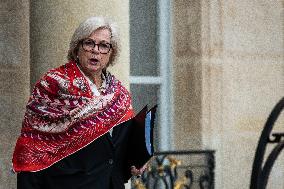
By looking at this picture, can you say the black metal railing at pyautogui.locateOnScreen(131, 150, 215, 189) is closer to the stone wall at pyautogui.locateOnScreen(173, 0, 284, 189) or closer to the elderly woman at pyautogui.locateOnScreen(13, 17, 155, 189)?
the stone wall at pyautogui.locateOnScreen(173, 0, 284, 189)

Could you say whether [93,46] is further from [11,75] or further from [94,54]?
[11,75]

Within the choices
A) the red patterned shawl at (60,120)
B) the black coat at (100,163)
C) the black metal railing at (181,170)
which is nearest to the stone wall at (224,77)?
the black metal railing at (181,170)

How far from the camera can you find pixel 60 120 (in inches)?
192

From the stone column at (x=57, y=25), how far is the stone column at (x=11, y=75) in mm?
465

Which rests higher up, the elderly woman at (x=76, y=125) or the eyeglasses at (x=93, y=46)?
the eyeglasses at (x=93, y=46)

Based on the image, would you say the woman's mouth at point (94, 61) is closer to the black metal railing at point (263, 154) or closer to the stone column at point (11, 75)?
the black metal railing at point (263, 154)

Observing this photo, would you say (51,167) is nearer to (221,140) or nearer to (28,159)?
(28,159)

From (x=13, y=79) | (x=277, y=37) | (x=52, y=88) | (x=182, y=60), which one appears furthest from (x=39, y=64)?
(x=277, y=37)

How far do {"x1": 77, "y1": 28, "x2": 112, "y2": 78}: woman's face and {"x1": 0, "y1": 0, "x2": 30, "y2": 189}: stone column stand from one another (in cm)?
206

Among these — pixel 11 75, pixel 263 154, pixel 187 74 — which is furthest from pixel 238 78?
pixel 263 154

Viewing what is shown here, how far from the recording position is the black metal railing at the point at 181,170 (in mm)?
7647

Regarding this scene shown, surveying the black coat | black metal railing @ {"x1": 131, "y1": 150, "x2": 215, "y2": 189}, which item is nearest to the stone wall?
black metal railing @ {"x1": 131, "y1": 150, "x2": 215, "y2": 189}

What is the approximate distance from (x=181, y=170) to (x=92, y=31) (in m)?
3.31

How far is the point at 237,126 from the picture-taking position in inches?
327
